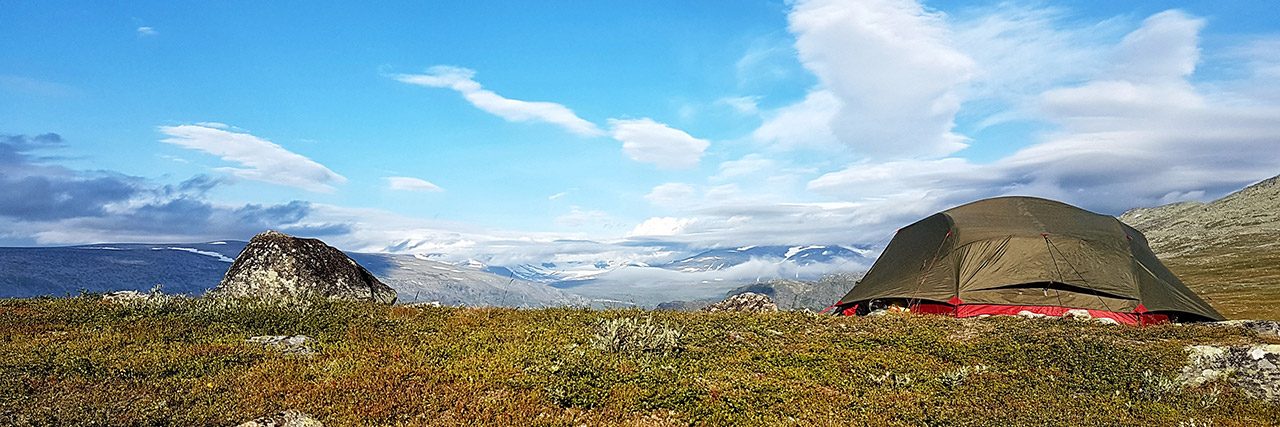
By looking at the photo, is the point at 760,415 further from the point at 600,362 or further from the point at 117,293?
the point at 117,293

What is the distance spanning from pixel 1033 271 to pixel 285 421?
22.9m

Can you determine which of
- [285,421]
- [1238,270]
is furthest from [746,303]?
[1238,270]

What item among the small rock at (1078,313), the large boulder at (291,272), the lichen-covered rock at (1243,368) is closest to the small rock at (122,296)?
the large boulder at (291,272)

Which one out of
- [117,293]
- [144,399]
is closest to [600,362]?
[144,399]

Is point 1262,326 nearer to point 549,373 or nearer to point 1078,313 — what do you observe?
point 1078,313

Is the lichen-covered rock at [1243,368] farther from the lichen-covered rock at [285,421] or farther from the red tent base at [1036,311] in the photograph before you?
the lichen-covered rock at [285,421]

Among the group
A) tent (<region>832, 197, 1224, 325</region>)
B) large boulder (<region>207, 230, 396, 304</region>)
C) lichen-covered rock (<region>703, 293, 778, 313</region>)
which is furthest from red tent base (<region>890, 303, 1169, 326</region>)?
large boulder (<region>207, 230, 396, 304</region>)

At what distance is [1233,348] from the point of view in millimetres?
10680

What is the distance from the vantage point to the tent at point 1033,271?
21984mm

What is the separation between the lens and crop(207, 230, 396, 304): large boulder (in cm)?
1945

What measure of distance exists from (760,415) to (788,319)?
8018mm

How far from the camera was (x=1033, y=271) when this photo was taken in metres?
22.3

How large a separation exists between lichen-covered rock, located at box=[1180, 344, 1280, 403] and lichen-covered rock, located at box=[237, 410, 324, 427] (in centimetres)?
1276

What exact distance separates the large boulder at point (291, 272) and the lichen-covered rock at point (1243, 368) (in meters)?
18.5
